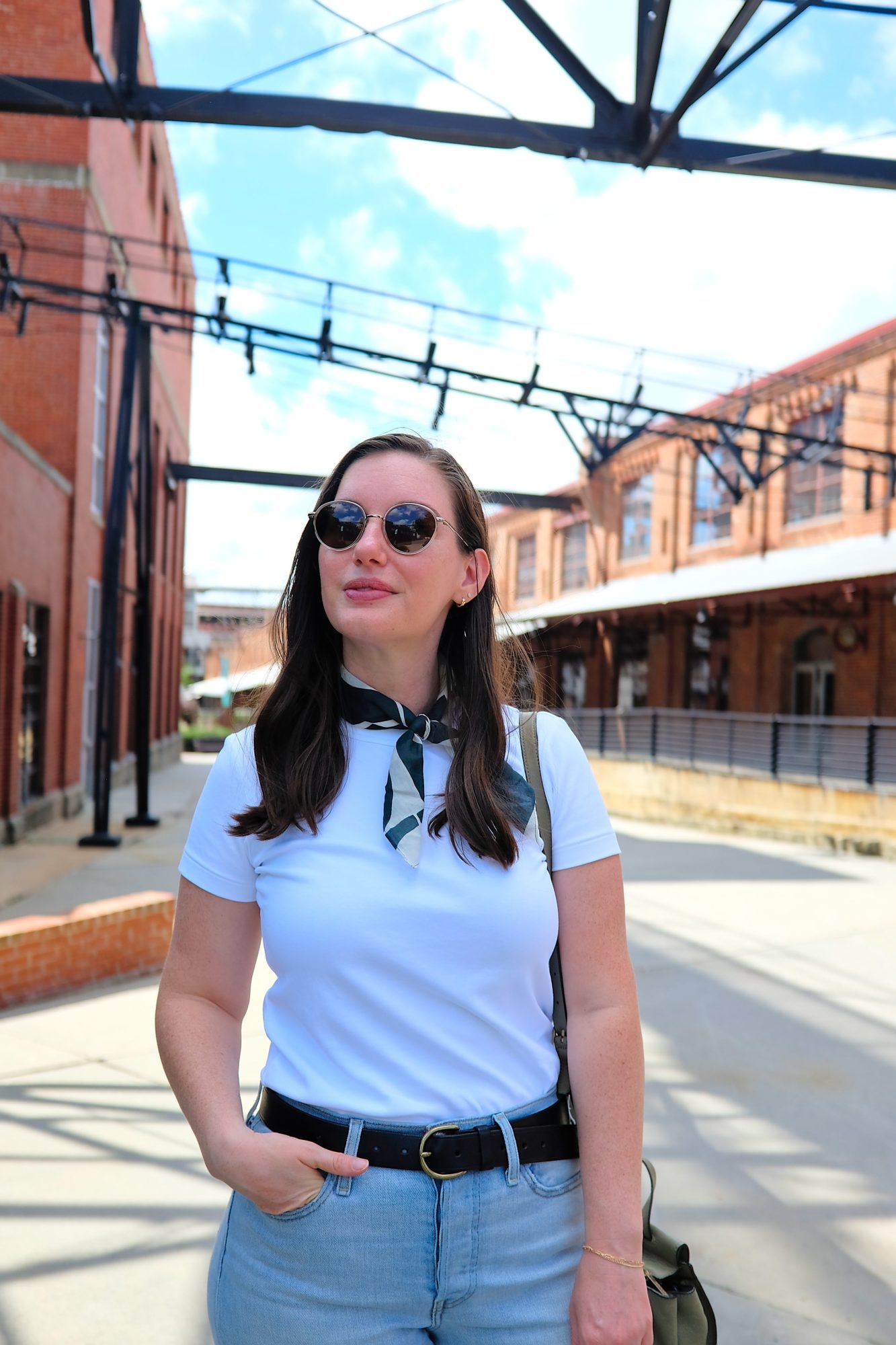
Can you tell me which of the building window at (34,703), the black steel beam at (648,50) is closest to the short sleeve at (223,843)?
the black steel beam at (648,50)

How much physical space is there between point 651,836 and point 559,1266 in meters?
14.7

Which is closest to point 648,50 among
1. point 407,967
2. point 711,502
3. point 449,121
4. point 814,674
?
point 449,121

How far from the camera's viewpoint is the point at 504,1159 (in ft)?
4.83

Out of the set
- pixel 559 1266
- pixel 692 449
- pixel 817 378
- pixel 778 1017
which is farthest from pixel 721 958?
pixel 692 449

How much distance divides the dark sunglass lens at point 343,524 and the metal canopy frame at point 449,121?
18.4ft

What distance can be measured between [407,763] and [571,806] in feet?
0.85

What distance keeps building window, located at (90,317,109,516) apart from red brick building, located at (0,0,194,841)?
0.04m

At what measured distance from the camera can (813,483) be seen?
2045cm

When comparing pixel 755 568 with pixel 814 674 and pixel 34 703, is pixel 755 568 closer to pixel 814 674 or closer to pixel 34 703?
pixel 814 674

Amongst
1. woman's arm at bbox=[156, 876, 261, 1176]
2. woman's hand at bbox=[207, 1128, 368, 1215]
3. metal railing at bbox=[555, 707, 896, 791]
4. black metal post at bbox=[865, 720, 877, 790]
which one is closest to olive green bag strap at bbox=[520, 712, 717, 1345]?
woman's hand at bbox=[207, 1128, 368, 1215]

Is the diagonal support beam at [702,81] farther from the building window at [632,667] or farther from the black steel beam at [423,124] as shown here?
the building window at [632,667]

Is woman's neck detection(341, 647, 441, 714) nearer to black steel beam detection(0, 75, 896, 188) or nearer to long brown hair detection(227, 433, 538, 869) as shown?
long brown hair detection(227, 433, 538, 869)

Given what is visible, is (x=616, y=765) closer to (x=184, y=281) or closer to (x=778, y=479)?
(x=778, y=479)

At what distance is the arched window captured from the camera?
66.2ft
